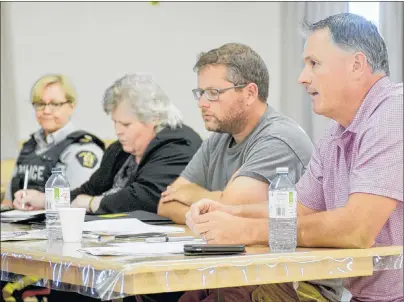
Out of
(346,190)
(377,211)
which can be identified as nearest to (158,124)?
(346,190)

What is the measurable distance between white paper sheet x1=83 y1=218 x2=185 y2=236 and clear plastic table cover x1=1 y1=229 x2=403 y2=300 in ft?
1.41

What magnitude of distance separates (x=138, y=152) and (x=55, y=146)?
78 centimetres

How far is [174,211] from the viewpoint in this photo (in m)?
2.99

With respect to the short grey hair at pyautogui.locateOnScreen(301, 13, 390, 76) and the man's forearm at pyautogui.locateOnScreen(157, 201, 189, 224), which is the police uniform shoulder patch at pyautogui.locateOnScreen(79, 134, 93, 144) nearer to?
the man's forearm at pyautogui.locateOnScreen(157, 201, 189, 224)

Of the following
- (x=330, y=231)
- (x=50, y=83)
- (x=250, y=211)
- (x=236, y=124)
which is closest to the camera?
(x=330, y=231)

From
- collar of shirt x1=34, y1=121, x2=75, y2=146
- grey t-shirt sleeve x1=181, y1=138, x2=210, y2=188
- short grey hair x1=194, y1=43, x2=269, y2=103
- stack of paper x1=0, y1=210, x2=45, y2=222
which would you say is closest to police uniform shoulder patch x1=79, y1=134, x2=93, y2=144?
collar of shirt x1=34, y1=121, x2=75, y2=146

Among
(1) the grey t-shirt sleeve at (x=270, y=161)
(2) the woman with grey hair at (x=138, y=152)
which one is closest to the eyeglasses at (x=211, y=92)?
(1) the grey t-shirt sleeve at (x=270, y=161)

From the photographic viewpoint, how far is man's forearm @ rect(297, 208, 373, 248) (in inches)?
76.4

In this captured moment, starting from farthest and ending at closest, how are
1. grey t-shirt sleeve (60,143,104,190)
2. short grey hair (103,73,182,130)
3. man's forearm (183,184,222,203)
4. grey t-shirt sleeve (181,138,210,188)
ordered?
grey t-shirt sleeve (60,143,104,190)
short grey hair (103,73,182,130)
grey t-shirt sleeve (181,138,210,188)
man's forearm (183,184,222,203)

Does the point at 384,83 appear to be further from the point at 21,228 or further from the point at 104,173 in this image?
the point at 104,173

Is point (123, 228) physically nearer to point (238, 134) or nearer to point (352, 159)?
point (238, 134)

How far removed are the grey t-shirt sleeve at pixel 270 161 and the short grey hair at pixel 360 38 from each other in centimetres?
69

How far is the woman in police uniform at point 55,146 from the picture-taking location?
4.19 metres

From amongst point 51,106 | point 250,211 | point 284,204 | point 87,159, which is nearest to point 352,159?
point 284,204
